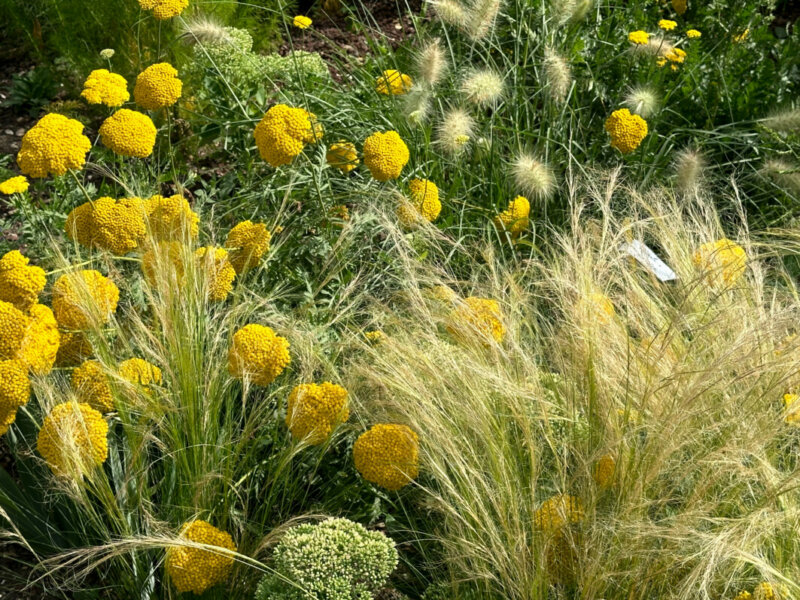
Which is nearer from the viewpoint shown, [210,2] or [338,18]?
[210,2]

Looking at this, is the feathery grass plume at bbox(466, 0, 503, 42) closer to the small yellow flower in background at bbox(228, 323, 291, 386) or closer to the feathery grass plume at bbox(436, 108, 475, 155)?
the feathery grass plume at bbox(436, 108, 475, 155)

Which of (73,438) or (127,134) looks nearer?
(73,438)

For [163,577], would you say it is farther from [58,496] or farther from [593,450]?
[593,450]

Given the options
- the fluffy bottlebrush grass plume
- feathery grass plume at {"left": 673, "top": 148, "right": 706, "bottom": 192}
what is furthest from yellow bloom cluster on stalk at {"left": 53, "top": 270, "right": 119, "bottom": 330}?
feathery grass plume at {"left": 673, "top": 148, "right": 706, "bottom": 192}

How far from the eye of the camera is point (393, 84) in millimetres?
3643

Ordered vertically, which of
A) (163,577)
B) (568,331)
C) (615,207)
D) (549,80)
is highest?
(549,80)

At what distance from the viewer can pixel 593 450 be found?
2.14 m

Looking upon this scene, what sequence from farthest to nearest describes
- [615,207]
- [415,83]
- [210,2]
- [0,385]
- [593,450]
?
[210,2]
[615,207]
[415,83]
[593,450]
[0,385]

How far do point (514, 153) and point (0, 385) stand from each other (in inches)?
84.0

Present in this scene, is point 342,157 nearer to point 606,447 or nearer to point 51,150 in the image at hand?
point 51,150

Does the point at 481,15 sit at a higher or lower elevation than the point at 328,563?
higher

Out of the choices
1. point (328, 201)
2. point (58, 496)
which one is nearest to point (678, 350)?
point (328, 201)

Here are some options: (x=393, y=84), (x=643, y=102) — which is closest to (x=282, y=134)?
(x=393, y=84)

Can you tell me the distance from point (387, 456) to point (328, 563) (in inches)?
10.5
